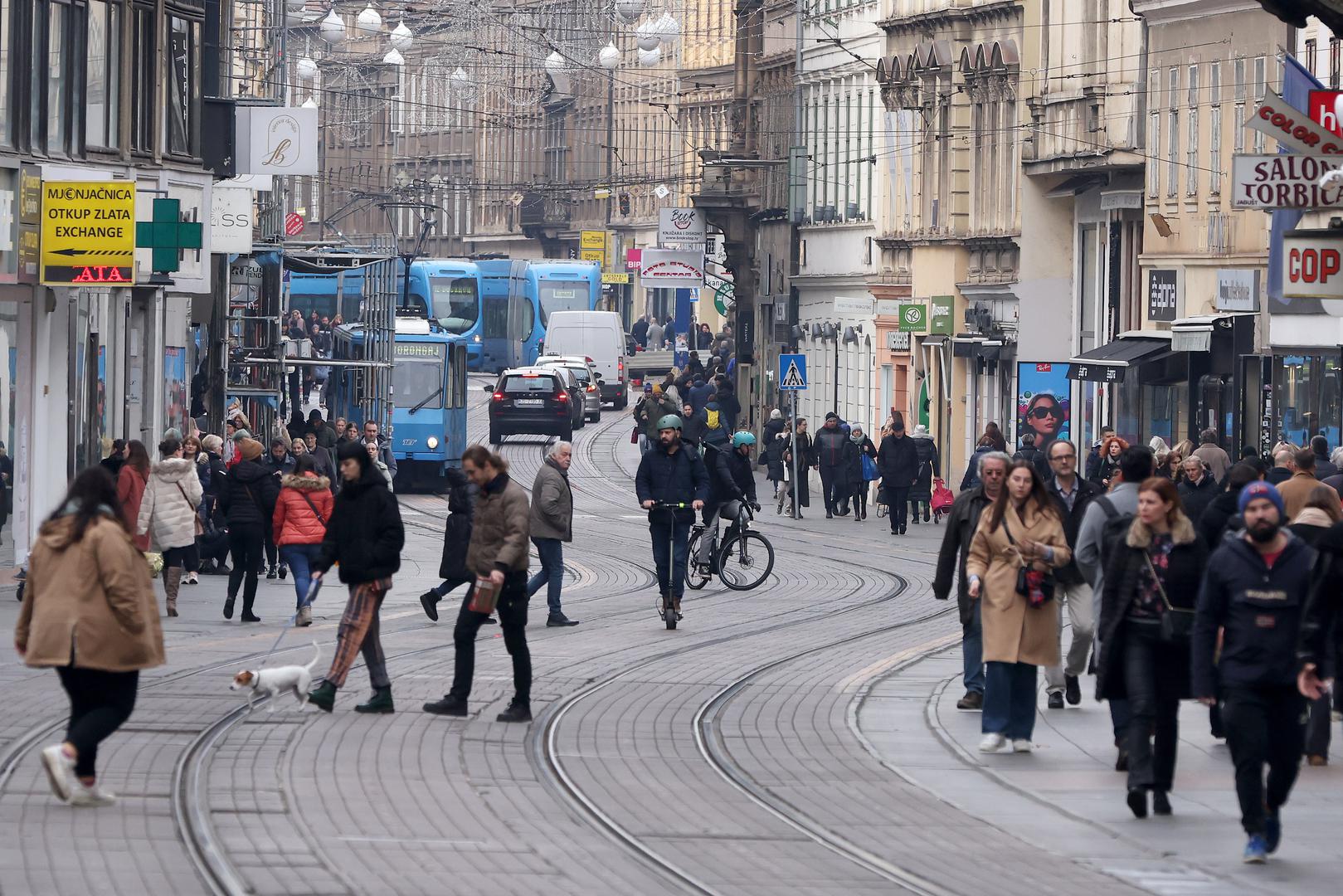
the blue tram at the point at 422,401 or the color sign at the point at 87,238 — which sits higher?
the color sign at the point at 87,238

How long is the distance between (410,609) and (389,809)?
12823 millimetres

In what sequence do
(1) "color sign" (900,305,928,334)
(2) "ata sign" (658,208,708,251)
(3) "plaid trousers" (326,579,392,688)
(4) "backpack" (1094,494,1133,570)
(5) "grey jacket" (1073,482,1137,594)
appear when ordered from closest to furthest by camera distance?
1. (4) "backpack" (1094,494,1133,570)
2. (5) "grey jacket" (1073,482,1137,594)
3. (3) "plaid trousers" (326,579,392,688)
4. (1) "color sign" (900,305,928,334)
5. (2) "ata sign" (658,208,708,251)

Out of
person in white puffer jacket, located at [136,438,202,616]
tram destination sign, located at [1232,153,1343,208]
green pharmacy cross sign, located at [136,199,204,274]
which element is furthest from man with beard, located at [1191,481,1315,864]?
green pharmacy cross sign, located at [136,199,204,274]

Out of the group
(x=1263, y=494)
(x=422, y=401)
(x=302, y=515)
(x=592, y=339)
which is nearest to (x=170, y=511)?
(x=302, y=515)

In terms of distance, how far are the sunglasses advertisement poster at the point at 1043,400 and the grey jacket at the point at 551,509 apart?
2000 centimetres

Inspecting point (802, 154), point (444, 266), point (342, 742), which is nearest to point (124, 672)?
point (342, 742)

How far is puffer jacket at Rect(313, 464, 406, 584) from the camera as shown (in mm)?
15414

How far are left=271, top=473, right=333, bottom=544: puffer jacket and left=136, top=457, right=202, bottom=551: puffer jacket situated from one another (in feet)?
3.09

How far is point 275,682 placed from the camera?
14984mm

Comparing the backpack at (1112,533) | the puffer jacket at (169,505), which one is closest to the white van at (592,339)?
the puffer jacket at (169,505)

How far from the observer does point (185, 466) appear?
2338cm

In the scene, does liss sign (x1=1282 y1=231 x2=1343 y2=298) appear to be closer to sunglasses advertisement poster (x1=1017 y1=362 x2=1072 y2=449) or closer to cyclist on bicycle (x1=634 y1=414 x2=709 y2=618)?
cyclist on bicycle (x1=634 y1=414 x2=709 y2=618)

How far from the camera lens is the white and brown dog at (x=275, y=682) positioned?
48.5ft

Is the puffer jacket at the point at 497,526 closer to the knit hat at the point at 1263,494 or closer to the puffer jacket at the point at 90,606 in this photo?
the puffer jacket at the point at 90,606
